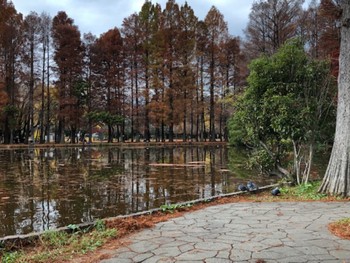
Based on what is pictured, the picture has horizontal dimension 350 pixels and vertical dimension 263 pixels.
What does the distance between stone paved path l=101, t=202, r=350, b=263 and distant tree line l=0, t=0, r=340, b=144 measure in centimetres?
2925

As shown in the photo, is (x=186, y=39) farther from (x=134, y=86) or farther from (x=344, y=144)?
(x=344, y=144)

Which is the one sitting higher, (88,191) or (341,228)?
(341,228)

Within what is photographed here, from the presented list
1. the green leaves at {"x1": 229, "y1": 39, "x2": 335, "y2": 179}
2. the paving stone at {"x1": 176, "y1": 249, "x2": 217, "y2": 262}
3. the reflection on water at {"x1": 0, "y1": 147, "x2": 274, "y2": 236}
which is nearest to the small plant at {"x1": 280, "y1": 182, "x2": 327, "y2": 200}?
the green leaves at {"x1": 229, "y1": 39, "x2": 335, "y2": 179}

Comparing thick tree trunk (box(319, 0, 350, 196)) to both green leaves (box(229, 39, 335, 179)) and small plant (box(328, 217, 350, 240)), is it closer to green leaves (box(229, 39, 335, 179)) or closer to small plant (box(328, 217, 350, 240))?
green leaves (box(229, 39, 335, 179))

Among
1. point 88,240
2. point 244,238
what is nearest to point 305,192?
point 244,238

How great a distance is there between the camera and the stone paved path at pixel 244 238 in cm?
343

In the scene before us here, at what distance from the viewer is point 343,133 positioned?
6676 millimetres

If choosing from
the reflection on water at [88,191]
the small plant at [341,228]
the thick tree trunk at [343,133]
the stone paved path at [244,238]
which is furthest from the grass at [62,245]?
the thick tree trunk at [343,133]

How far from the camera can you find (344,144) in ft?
21.8

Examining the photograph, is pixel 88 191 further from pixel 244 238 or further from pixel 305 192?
pixel 244 238

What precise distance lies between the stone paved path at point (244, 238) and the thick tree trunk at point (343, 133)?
909 millimetres

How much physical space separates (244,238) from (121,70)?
35.9 meters

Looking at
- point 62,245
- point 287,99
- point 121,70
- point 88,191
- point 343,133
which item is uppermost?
point 121,70

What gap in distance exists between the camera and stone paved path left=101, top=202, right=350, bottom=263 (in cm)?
343
